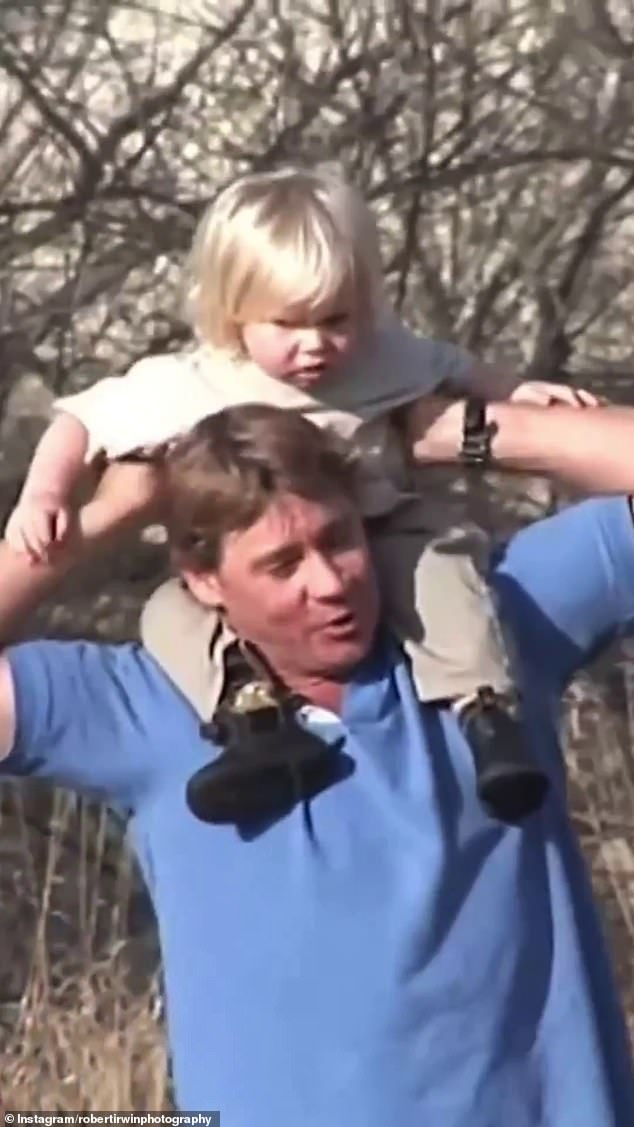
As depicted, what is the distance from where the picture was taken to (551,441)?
2.33 meters

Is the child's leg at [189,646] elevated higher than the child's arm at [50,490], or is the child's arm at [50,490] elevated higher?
the child's arm at [50,490]

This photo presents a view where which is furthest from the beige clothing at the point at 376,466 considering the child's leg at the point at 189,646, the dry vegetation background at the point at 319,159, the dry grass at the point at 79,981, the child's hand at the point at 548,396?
the dry vegetation background at the point at 319,159

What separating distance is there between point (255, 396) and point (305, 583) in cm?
49

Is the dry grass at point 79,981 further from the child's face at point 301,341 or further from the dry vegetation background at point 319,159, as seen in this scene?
the child's face at point 301,341

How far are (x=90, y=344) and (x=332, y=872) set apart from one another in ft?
13.3

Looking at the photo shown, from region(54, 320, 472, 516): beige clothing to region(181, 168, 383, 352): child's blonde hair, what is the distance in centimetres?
5

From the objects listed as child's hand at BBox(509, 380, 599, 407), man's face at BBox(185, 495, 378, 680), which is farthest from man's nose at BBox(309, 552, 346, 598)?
child's hand at BBox(509, 380, 599, 407)

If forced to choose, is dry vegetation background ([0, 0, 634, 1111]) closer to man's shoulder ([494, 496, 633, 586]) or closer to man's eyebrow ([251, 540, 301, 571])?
man's shoulder ([494, 496, 633, 586])

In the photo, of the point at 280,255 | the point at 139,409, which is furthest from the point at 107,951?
the point at 280,255

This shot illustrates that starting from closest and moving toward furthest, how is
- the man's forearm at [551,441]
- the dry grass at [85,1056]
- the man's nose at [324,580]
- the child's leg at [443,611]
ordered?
1. the man's nose at [324,580]
2. the child's leg at [443,611]
3. the man's forearm at [551,441]
4. the dry grass at [85,1056]

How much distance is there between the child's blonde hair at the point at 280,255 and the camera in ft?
7.67

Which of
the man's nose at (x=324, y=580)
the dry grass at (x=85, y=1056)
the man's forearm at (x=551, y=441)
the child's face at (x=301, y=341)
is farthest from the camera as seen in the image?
the dry grass at (x=85, y=1056)

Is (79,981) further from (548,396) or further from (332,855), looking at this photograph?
(332,855)

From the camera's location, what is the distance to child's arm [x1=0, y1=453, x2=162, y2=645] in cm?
230
